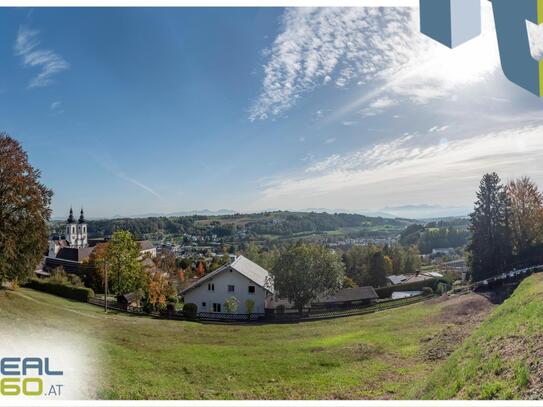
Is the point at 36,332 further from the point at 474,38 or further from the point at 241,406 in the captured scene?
the point at 474,38

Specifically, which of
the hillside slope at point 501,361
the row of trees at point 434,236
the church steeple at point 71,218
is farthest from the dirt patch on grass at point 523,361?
the church steeple at point 71,218

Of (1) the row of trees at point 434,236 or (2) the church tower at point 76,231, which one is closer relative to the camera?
(2) the church tower at point 76,231

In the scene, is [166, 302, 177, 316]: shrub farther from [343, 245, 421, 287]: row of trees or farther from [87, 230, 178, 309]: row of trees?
[343, 245, 421, 287]: row of trees

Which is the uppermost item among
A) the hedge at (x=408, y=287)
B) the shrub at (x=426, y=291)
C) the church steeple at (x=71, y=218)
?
the church steeple at (x=71, y=218)

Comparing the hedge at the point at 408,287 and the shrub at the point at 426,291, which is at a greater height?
the hedge at the point at 408,287

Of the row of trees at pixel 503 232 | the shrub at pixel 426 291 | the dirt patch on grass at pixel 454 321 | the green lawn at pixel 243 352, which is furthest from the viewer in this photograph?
the shrub at pixel 426 291

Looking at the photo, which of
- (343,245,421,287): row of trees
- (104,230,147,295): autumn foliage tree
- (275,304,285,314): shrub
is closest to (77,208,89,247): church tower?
(104,230,147,295): autumn foliage tree

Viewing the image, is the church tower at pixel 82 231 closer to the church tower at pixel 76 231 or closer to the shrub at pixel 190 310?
the church tower at pixel 76 231

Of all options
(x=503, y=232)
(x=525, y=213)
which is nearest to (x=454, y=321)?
(x=503, y=232)
